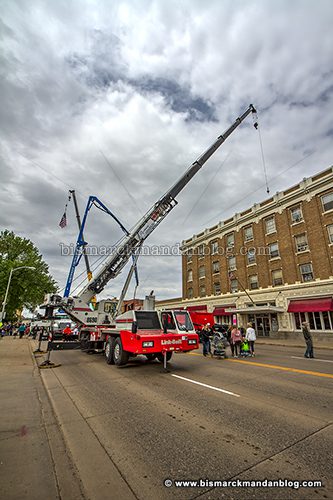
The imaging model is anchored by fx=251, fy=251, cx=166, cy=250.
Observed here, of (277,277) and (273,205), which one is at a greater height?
(273,205)

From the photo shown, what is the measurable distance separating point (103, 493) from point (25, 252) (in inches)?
1501

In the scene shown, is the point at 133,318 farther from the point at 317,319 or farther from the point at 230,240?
the point at 230,240

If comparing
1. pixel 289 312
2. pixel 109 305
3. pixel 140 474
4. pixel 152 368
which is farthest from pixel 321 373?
pixel 289 312

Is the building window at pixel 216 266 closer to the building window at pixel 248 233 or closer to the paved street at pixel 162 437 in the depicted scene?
the building window at pixel 248 233

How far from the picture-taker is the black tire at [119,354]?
972 centimetres

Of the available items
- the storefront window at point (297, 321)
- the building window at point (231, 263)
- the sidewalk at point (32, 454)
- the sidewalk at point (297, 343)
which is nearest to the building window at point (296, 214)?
the building window at point (231, 263)

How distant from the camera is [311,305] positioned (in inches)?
917

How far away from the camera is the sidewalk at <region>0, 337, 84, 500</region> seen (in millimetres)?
2721

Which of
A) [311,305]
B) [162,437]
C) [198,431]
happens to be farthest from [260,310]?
[162,437]

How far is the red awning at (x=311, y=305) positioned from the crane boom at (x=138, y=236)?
656 inches

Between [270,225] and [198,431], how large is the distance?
28.0m

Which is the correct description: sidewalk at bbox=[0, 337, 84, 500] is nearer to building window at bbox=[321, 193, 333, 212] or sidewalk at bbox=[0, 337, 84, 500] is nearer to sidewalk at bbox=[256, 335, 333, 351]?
sidewalk at bbox=[256, 335, 333, 351]

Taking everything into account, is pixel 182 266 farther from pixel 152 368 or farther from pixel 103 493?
pixel 103 493

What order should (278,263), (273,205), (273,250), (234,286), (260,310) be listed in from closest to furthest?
(260,310)
(278,263)
(273,250)
(273,205)
(234,286)
